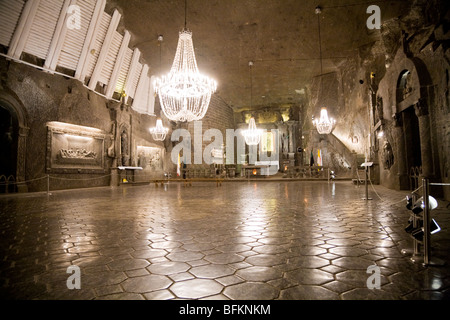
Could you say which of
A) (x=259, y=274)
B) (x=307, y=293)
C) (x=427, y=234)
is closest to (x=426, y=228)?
(x=427, y=234)

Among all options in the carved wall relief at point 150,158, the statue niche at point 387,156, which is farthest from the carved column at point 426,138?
the carved wall relief at point 150,158

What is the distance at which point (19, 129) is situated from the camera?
852 centimetres

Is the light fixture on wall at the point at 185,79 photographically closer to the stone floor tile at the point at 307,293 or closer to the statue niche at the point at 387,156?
the stone floor tile at the point at 307,293

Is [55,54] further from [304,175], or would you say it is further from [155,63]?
[304,175]

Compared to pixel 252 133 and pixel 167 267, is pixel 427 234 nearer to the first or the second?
pixel 167 267

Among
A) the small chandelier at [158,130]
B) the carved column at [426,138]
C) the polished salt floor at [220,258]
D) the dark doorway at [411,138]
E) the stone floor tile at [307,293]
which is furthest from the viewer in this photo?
the small chandelier at [158,130]

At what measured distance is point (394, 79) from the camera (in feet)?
26.3

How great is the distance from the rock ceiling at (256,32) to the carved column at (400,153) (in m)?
4.99

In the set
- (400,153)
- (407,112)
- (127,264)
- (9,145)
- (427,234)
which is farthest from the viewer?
(9,145)

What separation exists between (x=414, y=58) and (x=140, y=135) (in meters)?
13.2

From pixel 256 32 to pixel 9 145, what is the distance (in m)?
11.1

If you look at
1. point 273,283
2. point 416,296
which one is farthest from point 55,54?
point 416,296

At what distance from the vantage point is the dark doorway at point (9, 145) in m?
8.52
